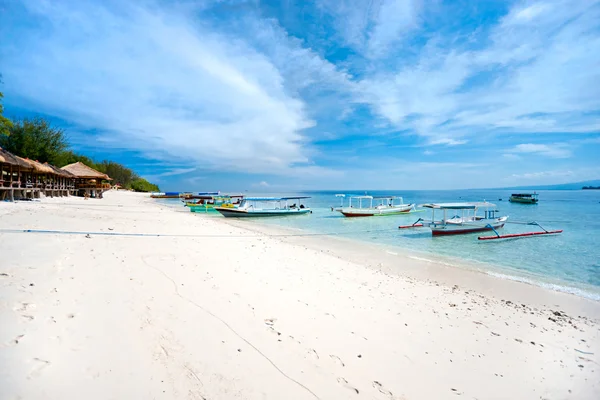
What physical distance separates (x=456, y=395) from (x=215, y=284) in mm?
4135

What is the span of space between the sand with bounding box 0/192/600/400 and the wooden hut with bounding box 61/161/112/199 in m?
33.2

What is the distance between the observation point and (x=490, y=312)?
6.05 metres

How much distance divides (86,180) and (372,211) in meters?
36.4

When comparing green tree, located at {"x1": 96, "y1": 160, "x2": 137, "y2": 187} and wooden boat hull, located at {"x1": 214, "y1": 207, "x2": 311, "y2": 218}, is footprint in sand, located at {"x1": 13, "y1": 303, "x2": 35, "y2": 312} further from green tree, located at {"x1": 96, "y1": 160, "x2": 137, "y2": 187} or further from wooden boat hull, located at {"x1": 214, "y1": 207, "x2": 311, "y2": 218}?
green tree, located at {"x1": 96, "y1": 160, "x2": 137, "y2": 187}

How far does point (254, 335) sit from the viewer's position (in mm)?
3768

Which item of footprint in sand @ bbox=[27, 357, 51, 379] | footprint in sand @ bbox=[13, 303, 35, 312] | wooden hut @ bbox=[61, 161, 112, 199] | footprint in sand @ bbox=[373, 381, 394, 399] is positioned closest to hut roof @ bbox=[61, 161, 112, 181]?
wooden hut @ bbox=[61, 161, 112, 199]

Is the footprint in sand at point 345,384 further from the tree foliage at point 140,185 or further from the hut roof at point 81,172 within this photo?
the tree foliage at point 140,185

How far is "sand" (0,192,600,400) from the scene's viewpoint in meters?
2.78

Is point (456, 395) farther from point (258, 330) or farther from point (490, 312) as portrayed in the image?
point (490, 312)

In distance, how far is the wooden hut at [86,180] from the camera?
3491 cm

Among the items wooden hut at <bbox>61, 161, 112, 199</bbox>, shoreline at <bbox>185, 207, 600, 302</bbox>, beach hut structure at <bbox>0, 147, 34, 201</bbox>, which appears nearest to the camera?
shoreline at <bbox>185, 207, 600, 302</bbox>

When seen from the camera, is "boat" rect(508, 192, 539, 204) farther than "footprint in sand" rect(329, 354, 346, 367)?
Yes

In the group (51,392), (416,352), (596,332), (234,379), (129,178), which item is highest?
(129,178)

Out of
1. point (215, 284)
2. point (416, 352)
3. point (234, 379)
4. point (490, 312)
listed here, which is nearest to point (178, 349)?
point (234, 379)
